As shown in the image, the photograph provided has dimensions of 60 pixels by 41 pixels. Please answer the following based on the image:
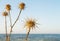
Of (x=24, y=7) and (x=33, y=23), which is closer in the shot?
(x=33, y=23)

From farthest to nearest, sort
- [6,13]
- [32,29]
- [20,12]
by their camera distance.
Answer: [6,13]
[20,12]
[32,29]

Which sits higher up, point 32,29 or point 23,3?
point 23,3

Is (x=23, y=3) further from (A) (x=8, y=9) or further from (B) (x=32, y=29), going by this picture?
(B) (x=32, y=29)

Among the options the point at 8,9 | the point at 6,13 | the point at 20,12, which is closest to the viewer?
the point at 20,12

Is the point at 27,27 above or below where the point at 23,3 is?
below

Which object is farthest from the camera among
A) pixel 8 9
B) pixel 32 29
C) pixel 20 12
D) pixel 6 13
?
pixel 6 13

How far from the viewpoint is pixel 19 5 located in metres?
7.02

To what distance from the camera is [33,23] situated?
547cm

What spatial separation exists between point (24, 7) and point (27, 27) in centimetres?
168

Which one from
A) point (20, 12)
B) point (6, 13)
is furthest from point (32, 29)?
point (6, 13)

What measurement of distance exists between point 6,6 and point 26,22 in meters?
2.37

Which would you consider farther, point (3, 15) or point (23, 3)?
point (3, 15)

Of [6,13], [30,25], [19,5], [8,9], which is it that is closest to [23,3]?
[19,5]

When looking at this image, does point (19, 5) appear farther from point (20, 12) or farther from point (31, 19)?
point (31, 19)
